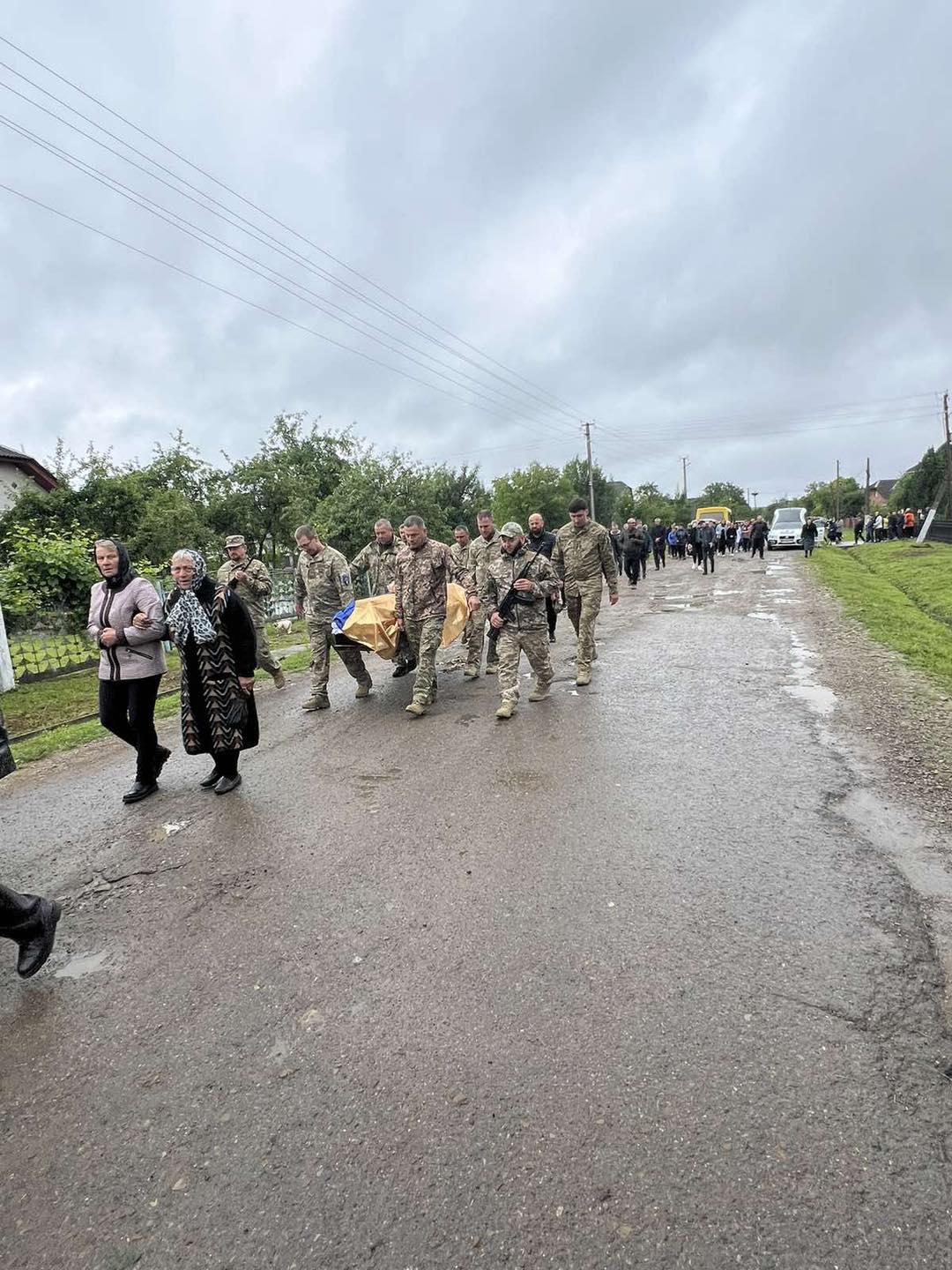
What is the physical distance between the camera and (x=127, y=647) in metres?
4.77

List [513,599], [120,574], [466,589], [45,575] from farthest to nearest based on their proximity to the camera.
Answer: [45,575] < [466,589] < [513,599] < [120,574]

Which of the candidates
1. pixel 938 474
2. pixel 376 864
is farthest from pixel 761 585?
pixel 938 474

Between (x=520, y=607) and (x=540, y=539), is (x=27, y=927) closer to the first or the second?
(x=520, y=607)

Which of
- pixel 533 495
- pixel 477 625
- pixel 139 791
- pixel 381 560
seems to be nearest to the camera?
pixel 139 791

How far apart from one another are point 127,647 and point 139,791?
1.12 m

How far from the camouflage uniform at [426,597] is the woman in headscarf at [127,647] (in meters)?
2.61

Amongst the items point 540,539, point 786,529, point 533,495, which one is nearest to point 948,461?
point 786,529

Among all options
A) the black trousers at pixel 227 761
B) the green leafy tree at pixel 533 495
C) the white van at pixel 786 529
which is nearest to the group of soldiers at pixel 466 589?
the black trousers at pixel 227 761

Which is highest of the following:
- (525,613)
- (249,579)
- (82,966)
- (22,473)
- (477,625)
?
(22,473)

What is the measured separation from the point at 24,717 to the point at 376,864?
7198 millimetres

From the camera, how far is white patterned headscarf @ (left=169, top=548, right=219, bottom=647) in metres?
4.75

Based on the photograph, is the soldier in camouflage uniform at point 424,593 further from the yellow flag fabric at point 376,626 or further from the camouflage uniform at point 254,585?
the camouflage uniform at point 254,585

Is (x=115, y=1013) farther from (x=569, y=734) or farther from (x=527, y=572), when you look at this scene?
(x=527, y=572)

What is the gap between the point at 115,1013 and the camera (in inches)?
105
